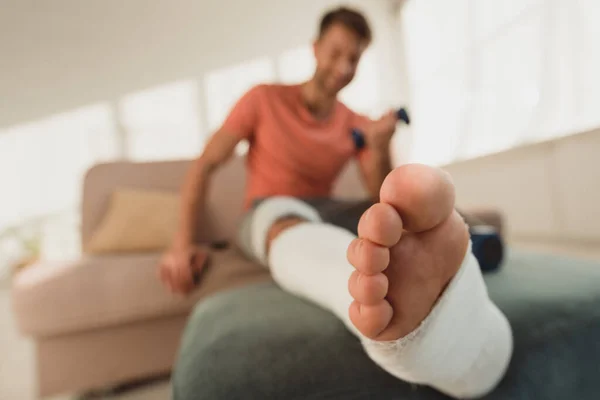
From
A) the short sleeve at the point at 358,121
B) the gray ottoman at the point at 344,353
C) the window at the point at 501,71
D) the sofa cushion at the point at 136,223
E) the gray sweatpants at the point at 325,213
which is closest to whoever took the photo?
the gray ottoman at the point at 344,353

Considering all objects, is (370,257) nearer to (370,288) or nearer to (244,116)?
(370,288)

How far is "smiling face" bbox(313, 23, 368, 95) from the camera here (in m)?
0.87

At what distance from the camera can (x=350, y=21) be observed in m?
0.87

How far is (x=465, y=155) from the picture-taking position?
1454mm

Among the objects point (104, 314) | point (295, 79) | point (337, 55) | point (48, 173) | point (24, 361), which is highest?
point (295, 79)

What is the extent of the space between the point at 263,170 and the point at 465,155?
0.87 metres

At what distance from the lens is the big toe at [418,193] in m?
0.27

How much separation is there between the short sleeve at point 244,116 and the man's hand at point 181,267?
0.92 ft

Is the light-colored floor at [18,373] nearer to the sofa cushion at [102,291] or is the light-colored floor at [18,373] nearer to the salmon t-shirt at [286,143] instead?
the sofa cushion at [102,291]

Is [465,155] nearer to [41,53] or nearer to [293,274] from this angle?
[293,274]

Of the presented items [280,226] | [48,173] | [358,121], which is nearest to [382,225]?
[280,226]

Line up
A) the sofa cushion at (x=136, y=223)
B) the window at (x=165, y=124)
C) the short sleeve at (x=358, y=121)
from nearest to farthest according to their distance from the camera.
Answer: the short sleeve at (x=358, y=121) → the sofa cushion at (x=136, y=223) → the window at (x=165, y=124)

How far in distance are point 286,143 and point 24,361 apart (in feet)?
3.48

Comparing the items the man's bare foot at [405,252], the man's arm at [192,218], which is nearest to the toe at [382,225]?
the man's bare foot at [405,252]
